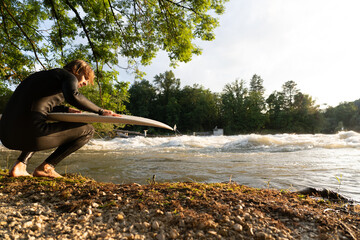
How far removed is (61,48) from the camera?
20.3 feet

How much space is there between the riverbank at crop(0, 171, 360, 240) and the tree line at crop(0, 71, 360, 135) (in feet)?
181

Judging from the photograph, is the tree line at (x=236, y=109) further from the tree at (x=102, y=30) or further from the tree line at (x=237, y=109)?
the tree at (x=102, y=30)

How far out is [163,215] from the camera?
1.75 meters

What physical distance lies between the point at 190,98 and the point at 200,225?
2804 inches

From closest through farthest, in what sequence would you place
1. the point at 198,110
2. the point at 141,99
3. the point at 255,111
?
the point at 255,111, the point at 198,110, the point at 141,99

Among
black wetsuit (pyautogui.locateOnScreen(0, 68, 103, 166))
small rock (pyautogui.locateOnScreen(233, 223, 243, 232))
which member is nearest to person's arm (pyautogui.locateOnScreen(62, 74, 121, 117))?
black wetsuit (pyautogui.locateOnScreen(0, 68, 103, 166))

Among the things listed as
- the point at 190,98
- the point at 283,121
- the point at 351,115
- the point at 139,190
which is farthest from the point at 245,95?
the point at 139,190

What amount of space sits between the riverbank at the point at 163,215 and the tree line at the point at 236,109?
55.3 m

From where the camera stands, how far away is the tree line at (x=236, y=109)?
200 feet

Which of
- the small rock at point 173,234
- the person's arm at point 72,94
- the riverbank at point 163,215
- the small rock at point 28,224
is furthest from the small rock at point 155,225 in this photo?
the person's arm at point 72,94

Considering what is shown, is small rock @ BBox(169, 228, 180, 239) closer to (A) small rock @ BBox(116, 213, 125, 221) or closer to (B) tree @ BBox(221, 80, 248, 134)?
(A) small rock @ BBox(116, 213, 125, 221)

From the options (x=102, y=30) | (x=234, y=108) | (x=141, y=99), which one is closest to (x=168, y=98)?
(x=141, y=99)

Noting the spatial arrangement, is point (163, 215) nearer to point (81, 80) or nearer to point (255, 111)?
point (81, 80)

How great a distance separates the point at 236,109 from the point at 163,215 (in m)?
65.6
